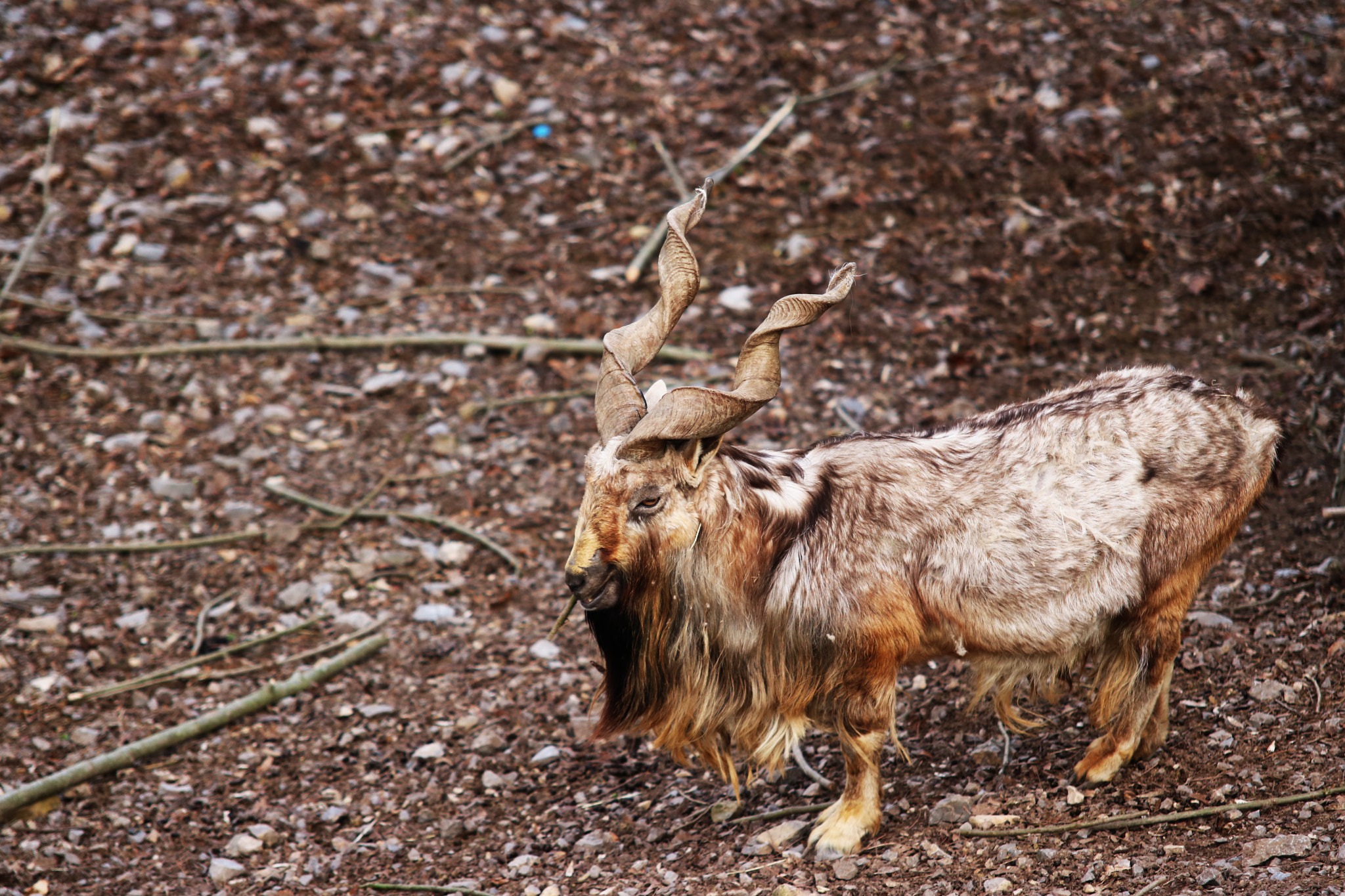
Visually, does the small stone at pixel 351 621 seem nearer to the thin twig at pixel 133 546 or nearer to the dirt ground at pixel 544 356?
the dirt ground at pixel 544 356

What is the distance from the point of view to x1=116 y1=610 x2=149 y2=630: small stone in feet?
23.0

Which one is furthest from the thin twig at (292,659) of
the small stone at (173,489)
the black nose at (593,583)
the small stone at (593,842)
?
the black nose at (593,583)

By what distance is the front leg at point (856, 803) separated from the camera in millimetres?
5035

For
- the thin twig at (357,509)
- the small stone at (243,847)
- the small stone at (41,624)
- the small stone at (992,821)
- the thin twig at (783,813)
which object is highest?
the small stone at (992,821)

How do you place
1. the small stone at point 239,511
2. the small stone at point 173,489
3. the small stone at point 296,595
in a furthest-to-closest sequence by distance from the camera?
the small stone at point 173,489 < the small stone at point 239,511 < the small stone at point 296,595

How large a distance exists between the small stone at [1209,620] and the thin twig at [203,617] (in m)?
5.75

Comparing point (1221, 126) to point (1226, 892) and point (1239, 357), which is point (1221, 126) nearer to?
point (1239, 357)

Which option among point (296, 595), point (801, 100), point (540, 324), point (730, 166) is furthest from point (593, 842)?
point (801, 100)

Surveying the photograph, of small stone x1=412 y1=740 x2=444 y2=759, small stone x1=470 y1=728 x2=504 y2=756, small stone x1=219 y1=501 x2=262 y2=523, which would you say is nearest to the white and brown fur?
small stone x1=470 y1=728 x2=504 y2=756

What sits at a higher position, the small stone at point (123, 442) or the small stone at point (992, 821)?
the small stone at point (992, 821)

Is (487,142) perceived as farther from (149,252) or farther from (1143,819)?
(1143,819)

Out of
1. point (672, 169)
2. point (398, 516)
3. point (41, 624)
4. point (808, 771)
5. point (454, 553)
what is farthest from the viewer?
point (672, 169)

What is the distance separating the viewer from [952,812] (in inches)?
201

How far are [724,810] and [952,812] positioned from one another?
1.13 meters
